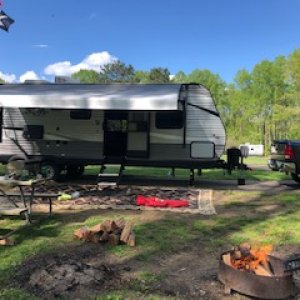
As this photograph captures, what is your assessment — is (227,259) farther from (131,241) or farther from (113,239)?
(113,239)

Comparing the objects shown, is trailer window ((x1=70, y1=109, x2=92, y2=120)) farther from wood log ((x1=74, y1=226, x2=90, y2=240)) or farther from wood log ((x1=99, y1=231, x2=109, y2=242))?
wood log ((x1=99, y1=231, x2=109, y2=242))

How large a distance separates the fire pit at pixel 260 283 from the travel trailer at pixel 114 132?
7644 millimetres

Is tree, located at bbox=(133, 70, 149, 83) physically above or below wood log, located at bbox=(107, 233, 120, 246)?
above

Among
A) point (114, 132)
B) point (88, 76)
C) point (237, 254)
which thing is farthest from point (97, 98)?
point (88, 76)

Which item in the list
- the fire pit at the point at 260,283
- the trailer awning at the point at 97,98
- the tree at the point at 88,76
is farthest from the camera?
the tree at the point at 88,76

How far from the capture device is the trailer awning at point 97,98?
415 inches

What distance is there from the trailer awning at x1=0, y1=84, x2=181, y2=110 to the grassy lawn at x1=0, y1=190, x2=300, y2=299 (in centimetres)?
286

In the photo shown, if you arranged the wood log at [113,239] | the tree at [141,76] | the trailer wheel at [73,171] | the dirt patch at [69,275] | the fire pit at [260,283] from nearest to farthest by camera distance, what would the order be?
the fire pit at [260,283] → the dirt patch at [69,275] → the wood log at [113,239] → the trailer wheel at [73,171] → the tree at [141,76]

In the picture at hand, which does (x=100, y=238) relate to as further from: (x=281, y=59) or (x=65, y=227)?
(x=281, y=59)

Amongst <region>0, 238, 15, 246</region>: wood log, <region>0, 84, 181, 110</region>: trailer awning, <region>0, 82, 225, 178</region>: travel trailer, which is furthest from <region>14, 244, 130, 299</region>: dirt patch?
<region>0, 82, 225, 178</region>: travel trailer

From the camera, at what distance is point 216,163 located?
12180mm

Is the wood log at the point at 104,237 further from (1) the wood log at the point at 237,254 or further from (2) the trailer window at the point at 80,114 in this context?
(2) the trailer window at the point at 80,114

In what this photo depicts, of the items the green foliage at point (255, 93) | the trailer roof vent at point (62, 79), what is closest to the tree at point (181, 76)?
the green foliage at point (255, 93)

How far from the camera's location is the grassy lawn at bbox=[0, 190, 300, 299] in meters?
4.78
